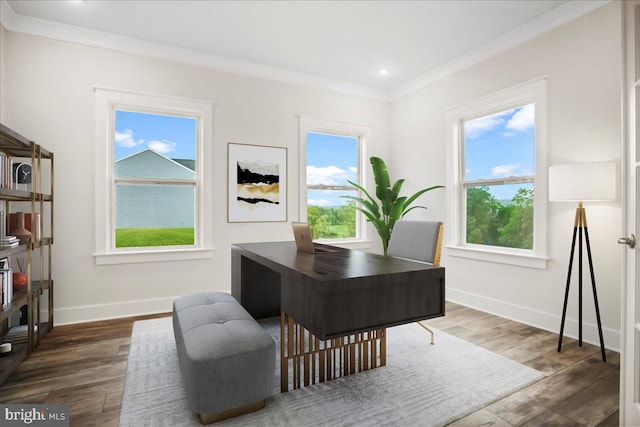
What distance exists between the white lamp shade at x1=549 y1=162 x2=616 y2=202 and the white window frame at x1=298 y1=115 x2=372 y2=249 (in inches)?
104

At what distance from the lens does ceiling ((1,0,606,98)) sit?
2949 millimetres

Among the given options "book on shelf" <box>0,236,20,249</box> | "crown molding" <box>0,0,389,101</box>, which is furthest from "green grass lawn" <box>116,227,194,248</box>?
"crown molding" <box>0,0,389,101</box>

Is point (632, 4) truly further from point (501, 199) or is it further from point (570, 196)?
point (501, 199)

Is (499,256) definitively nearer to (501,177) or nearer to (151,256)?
(501,177)

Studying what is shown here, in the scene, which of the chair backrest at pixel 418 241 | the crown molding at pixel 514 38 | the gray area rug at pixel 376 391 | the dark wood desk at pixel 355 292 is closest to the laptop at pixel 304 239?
the dark wood desk at pixel 355 292

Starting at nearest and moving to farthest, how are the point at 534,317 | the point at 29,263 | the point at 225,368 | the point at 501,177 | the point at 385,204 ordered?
1. the point at 225,368
2. the point at 29,263
3. the point at 534,317
4. the point at 501,177
5. the point at 385,204

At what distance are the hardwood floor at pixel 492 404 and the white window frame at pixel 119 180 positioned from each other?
2.38ft

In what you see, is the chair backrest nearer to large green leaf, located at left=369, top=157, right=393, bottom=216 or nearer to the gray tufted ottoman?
the gray tufted ottoman

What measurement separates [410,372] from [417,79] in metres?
3.60

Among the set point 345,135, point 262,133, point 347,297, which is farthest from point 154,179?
point 347,297

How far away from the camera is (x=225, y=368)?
1.67 metres

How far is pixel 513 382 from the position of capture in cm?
214

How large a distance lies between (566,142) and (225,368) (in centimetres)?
316

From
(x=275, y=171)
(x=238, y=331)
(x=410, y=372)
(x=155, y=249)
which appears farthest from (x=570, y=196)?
(x=155, y=249)
